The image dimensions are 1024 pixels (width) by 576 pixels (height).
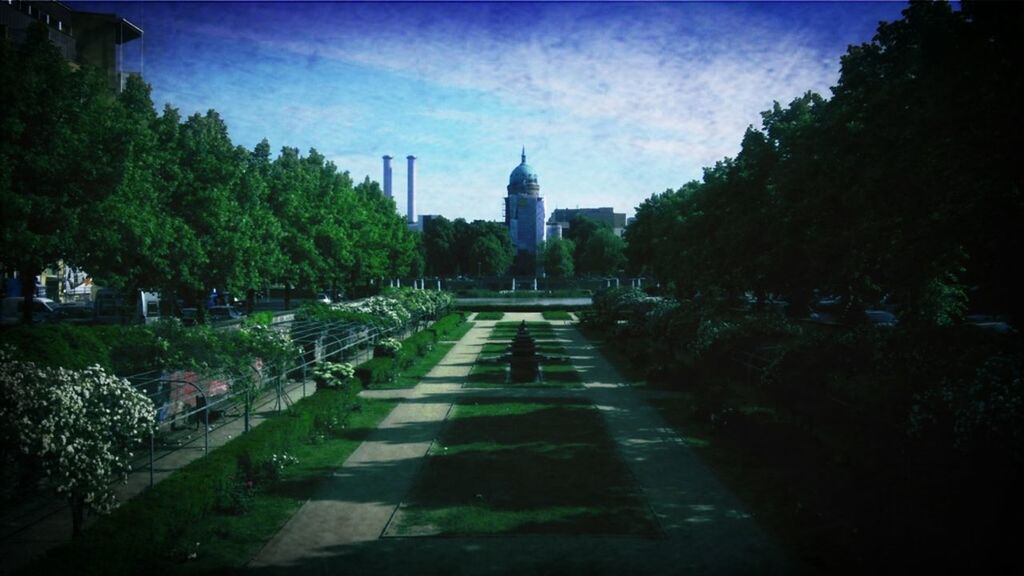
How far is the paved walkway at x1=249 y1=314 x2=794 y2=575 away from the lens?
10445 mm

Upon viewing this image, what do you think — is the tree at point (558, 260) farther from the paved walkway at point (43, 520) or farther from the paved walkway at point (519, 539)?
the paved walkway at point (43, 520)

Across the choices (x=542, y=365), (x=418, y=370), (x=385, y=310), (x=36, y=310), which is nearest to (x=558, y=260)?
(x=36, y=310)

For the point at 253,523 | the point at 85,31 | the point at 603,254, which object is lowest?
the point at 253,523

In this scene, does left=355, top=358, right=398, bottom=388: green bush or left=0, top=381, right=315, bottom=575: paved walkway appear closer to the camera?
left=0, top=381, right=315, bottom=575: paved walkway

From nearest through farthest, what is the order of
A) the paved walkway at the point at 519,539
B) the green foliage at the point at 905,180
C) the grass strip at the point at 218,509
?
1. the grass strip at the point at 218,509
2. the paved walkway at the point at 519,539
3. the green foliage at the point at 905,180

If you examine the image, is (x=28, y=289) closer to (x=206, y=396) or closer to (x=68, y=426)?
(x=206, y=396)

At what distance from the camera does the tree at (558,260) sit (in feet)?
477

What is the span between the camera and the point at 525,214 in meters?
172

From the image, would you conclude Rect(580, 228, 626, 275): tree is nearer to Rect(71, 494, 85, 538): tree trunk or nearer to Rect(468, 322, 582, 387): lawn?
Rect(468, 322, 582, 387): lawn

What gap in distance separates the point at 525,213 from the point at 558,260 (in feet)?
96.5

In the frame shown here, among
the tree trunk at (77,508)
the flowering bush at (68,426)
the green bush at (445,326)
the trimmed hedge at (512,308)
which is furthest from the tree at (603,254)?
the tree trunk at (77,508)

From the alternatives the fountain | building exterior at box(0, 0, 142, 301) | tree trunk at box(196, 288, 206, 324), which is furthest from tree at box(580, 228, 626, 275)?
the fountain

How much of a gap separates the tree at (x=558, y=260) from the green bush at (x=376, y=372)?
4626 inches

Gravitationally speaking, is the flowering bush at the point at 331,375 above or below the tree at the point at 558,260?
below
